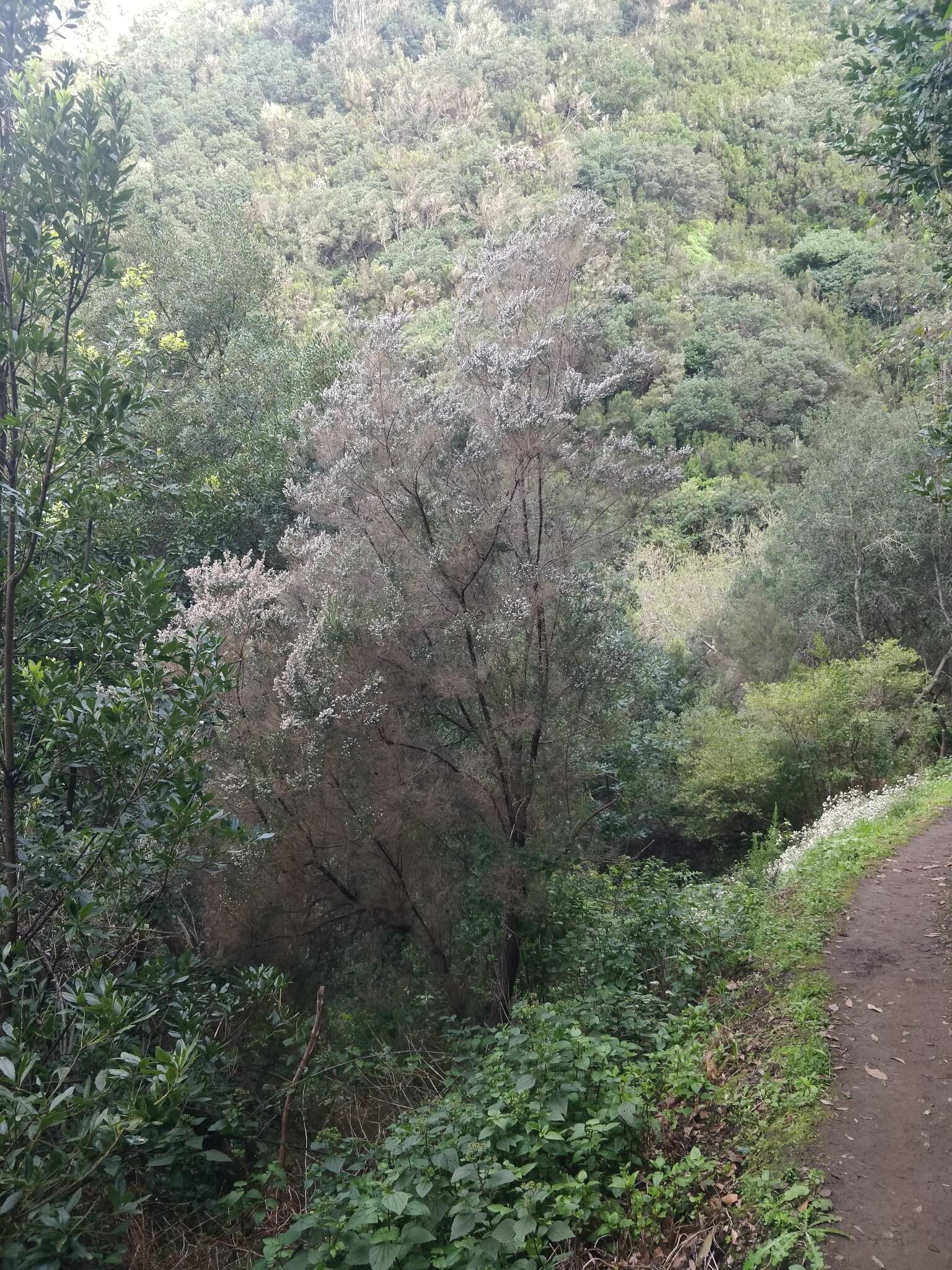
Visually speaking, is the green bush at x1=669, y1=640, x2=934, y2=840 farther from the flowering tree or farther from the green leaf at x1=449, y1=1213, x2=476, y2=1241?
the green leaf at x1=449, y1=1213, x2=476, y2=1241

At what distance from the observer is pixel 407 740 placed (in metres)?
7.82

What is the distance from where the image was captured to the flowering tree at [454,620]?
7.38 metres

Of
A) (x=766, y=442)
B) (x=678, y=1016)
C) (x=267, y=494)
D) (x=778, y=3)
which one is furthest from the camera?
(x=778, y=3)

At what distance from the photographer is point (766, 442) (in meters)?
29.9

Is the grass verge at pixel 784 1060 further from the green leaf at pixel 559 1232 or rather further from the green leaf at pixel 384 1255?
the green leaf at pixel 384 1255

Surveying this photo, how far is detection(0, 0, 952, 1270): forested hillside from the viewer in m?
3.53

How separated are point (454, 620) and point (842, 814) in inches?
251

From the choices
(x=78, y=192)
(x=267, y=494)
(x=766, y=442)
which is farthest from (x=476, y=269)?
(x=766, y=442)

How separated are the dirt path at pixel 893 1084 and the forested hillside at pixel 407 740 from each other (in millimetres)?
211

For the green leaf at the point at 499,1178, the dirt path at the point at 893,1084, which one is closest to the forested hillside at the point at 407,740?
the green leaf at the point at 499,1178

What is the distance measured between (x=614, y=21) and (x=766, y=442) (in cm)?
3620

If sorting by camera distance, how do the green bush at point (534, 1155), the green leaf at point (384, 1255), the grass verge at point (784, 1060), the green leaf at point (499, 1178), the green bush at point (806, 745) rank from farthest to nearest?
the green bush at point (806, 745) → the grass verge at point (784, 1060) → the green leaf at point (499, 1178) → the green bush at point (534, 1155) → the green leaf at point (384, 1255)

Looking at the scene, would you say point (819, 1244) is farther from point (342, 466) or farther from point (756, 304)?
point (756, 304)

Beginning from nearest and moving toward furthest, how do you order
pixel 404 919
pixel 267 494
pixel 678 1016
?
pixel 678 1016, pixel 404 919, pixel 267 494
